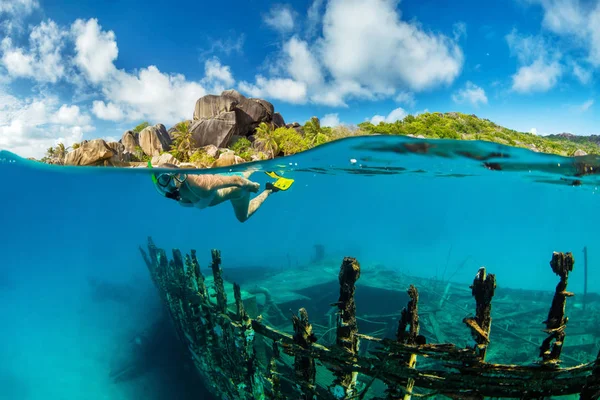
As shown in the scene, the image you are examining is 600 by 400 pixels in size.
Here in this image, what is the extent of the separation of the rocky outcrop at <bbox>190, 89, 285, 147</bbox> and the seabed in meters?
23.4

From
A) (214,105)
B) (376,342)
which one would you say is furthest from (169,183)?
(214,105)

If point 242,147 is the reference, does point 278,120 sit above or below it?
above

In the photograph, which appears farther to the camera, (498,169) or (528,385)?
(498,169)

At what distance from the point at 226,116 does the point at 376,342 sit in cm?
3818

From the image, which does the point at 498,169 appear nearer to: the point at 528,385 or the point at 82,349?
the point at 528,385

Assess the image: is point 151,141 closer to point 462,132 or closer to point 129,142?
point 129,142

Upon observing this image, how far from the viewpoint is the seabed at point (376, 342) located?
4109mm

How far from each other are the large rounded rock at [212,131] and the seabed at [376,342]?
23.1 m

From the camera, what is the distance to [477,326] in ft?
13.0

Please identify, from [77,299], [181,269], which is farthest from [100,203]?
[181,269]

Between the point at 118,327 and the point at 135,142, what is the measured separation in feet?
97.2

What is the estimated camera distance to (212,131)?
3744 cm

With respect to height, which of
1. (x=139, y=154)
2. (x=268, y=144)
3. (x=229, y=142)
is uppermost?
(x=229, y=142)

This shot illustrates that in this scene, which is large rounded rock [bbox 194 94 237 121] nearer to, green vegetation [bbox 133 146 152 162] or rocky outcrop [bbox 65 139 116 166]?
green vegetation [bbox 133 146 152 162]
